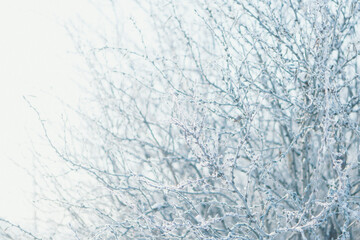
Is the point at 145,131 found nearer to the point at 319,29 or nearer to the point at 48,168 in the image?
the point at 48,168

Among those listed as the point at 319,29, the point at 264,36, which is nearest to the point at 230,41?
the point at 264,36

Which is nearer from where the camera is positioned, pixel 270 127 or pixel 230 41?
pixel 230 41

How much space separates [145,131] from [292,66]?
9.28 feet

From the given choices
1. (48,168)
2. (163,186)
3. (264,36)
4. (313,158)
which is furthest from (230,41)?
(48,168)

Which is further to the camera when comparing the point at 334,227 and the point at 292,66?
the point at 334,227

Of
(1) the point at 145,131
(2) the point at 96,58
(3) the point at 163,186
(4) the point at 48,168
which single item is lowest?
(3) the point at 163,186

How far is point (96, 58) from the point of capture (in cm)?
593

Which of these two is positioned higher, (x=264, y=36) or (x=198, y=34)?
(x=198, y=34)

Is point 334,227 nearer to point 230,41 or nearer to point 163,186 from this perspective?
point 230,41

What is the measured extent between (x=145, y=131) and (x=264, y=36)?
8.63ft

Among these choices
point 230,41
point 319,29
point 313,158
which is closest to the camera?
point 319,29

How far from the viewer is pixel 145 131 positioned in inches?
232

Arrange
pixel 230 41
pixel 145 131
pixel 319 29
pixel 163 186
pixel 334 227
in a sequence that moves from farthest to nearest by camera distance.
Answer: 1. pixel 145 131
2. pixel 334 227
3. pixel 230 41
4. pixel 319 29
5. pixel 163 186

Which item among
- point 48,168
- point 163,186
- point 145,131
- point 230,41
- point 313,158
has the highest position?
Result: point 145,131
